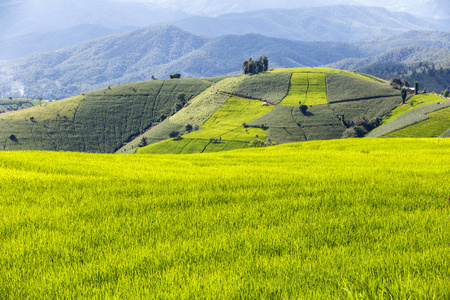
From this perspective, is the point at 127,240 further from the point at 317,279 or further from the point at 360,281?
the point at 360,281

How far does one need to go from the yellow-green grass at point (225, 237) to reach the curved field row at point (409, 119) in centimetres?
15982

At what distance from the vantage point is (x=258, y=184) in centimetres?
1416

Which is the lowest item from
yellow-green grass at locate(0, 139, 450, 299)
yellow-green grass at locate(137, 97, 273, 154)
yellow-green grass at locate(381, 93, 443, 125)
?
yellow-green grass at locate(137, 97, 273, 154)

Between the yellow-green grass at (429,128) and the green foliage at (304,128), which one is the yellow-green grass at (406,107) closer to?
the yellow-green grass at (429,128)

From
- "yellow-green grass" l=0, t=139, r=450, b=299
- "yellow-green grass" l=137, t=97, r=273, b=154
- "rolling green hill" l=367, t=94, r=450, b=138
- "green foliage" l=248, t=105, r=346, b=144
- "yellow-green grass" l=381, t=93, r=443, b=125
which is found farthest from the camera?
"yellow-green grass" l=381, t=93, r=443, b=125

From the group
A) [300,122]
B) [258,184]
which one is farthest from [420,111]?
[258,184]

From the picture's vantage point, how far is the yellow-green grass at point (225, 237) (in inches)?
247

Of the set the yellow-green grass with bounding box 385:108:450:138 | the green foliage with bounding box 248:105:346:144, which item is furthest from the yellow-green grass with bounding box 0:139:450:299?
the green foliage with bounding box 248:105:346:144

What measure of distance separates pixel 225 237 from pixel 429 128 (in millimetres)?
171796

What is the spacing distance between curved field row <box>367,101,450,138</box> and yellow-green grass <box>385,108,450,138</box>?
119 inches

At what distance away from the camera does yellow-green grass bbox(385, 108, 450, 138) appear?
144 m

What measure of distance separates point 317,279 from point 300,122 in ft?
634

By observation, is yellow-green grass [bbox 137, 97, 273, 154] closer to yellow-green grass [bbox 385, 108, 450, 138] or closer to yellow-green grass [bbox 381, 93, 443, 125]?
yellow-green grass [bbox 385, 108, 450, 138]

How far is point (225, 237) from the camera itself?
27.9 feet
